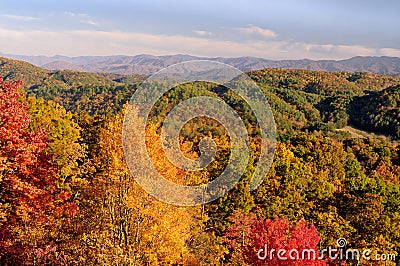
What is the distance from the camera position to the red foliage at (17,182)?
16125 millimetres

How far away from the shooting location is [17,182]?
16469 mm

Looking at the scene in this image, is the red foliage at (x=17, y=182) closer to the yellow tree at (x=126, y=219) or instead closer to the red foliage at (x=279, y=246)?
the yellow tree at (x=126, y=219)

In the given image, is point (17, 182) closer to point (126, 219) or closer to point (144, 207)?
point (126, 219)

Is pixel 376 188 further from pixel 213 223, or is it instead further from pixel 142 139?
pixel 142 139

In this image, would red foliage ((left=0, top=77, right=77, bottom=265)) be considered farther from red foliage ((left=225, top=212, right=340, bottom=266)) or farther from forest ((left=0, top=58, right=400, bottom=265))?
red foliage ((left=225, top=212, right=340, bottom=266))

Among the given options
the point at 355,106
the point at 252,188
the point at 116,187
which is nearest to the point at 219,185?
the point at 252,188

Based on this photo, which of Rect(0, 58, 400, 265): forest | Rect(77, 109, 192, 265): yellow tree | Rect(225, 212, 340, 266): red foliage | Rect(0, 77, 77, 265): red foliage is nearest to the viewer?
Rect(77, 109, 192, 265): yellow tree

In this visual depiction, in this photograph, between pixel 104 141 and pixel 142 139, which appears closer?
pixel 142 139

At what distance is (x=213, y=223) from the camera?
3300 cm

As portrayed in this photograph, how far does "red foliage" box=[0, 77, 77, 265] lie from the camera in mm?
Result: 16125

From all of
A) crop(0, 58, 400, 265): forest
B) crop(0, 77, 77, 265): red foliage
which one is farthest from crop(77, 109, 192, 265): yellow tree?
crop(0, 77, 77, 265): red foliage

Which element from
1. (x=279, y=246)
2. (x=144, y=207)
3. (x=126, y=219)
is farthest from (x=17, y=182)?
(x=279, y=246)

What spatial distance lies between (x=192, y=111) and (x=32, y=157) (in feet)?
253

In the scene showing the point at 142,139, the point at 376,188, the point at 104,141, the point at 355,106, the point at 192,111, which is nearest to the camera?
the point at 142,139
